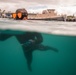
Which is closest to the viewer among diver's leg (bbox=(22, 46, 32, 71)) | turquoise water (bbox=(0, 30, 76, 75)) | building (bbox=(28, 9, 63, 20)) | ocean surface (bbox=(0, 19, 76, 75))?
building (bbox=(28, 9, 63, 20))

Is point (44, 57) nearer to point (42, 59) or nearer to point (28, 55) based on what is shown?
point (42, 59)

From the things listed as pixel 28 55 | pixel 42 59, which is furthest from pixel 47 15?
pixel 42 59

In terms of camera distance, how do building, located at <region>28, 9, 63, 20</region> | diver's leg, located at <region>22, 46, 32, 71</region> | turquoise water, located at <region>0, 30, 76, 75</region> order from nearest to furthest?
1. building, located at <region>28, 9, 63, 20</region>
2. diver's leg, located at <region>22, 46, 32, 71</region>
3. turquoise water, located at <region>0, 30, 76, 75</region>

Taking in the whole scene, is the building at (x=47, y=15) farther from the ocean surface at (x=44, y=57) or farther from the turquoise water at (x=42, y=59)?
the turquoise water at (x=42, y=59)

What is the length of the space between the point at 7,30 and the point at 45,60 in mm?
6187

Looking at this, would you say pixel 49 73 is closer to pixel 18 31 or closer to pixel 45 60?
pixel 45 60

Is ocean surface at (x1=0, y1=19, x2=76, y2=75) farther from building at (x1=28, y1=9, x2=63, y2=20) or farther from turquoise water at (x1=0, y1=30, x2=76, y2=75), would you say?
building at (x1=28, y1=9, x2=63, y2=20)

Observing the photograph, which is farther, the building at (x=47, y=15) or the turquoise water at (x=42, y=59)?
the turquoise water at (x=42, y=59)

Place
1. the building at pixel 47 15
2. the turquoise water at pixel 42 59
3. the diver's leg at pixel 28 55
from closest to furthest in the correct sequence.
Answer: the building at pixel 47 15
the diver's leg at pixel 28 55
the turquoise water at pixel 42 59

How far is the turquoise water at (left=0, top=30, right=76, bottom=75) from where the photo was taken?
17219 millimetres

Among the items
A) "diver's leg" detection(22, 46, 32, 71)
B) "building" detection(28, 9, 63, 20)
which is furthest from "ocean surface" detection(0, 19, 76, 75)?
"building" detection(28, 9, 63, 20)

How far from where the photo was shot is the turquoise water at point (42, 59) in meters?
17.2

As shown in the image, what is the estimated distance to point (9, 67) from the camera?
1855cm

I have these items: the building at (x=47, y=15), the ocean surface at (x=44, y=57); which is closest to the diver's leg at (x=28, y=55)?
the ocean surface at (x=44, y=57)
